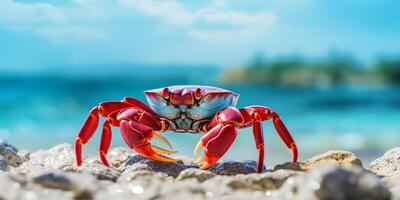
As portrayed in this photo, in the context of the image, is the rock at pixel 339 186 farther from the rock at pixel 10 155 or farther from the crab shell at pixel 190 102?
the rock at pixel 10 155

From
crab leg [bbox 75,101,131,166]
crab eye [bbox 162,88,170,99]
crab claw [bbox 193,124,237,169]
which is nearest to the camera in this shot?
crab claw [bbox 193,124,237,169]

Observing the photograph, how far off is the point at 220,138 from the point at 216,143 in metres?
0.05

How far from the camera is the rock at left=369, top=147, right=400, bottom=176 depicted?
4910mm

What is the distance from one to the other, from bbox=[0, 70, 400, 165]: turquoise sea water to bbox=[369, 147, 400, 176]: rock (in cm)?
790

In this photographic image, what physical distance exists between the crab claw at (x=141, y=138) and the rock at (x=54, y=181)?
1515 mm

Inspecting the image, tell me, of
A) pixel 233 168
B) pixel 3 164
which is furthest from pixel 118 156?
pixel 233 168

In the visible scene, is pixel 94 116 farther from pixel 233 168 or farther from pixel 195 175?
pixel 195 175

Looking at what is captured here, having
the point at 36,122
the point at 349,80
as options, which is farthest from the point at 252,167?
the point at 349,80

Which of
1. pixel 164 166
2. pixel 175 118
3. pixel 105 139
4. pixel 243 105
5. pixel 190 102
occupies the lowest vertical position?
pixel 164 166

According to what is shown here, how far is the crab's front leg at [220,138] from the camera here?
173 inches

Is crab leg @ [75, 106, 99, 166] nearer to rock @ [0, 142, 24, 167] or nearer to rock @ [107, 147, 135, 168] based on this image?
rock @ [107, 147, 135, 168]

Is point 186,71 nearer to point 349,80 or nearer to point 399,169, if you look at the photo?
point 349,80

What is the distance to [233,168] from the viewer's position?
462 centimetres

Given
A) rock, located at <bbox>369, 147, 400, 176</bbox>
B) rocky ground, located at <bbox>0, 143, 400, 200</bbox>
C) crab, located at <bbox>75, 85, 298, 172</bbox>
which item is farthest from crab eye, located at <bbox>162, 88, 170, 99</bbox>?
rock, located at <bbox>369, 147, 400, 176</bbox>
